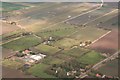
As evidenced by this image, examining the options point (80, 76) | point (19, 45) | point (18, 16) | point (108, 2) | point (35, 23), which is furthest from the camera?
point (108, 2)

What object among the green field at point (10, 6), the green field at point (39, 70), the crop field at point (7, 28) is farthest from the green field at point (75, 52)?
the green field at point (10, 6)

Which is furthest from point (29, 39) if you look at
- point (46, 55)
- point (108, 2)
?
point (108, 2)

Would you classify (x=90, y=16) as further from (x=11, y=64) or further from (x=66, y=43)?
(x=11, y=64)

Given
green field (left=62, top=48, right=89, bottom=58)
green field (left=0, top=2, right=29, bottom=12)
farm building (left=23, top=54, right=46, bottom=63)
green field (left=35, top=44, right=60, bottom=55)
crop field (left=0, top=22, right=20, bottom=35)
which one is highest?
green field (left=0, top=2, right=29, bottom=12)

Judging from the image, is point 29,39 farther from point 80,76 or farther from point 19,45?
point 80,76

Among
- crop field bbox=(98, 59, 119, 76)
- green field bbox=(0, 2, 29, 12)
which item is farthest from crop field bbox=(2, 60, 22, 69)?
green field bbox=(0, 2, 29, 12)

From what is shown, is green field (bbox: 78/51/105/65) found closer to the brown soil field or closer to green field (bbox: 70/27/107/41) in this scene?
the brown soil field

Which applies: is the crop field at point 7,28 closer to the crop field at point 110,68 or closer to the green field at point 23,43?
the green field at point 23,43
